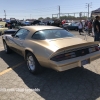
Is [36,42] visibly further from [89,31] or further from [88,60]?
[89,31]

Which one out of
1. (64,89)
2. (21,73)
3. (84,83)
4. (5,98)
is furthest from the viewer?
(21,73)

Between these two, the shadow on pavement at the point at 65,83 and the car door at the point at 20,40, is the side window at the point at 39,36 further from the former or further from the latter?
the shadow on pavement at the point at 65,83

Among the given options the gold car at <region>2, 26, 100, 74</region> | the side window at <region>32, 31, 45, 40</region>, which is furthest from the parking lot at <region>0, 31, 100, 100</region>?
the side window at <region>32, 31, 45, 40</region>

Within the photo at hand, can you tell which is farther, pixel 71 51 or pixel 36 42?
pixel 36 42

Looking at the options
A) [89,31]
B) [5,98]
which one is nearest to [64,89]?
[5,98]

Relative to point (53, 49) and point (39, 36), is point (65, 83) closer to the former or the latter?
point (53, 49)

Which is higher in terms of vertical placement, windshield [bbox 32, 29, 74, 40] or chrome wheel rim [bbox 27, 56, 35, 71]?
windshield [bbox 32, 29, 74, 40]

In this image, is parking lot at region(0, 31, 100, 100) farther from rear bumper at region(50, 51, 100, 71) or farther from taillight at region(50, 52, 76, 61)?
taillight at region(50, 52, 76, 61)

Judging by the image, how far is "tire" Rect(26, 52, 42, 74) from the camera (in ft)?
15.3

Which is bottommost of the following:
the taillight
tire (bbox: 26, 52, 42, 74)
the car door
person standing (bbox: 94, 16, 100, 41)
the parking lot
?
the parking lot

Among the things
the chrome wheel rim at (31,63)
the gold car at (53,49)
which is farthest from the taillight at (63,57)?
the chrome wheel rim at (31,63)

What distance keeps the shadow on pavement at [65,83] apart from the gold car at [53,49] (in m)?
0.36

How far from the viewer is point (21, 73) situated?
508 cm

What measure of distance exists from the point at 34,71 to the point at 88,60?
1.62 meters
